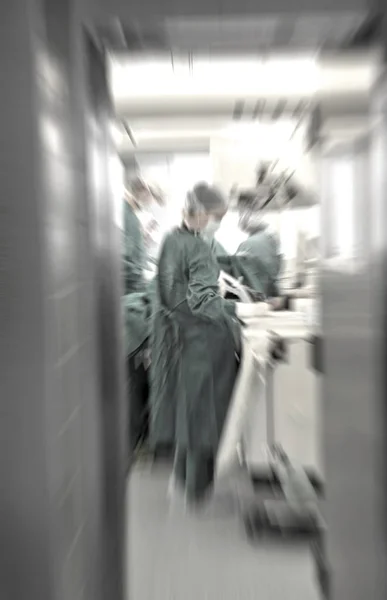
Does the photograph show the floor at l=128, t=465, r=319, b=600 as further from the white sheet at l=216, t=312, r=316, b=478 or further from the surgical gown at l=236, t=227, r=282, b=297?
the surgical gown at l=236, t=227, r=282, b=297

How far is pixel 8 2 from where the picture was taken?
902mm

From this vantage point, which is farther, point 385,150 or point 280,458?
point 280,458

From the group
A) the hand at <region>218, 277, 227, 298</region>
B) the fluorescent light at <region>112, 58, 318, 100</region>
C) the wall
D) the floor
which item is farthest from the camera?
the hand at <region>218, 277, 227, 298</region>

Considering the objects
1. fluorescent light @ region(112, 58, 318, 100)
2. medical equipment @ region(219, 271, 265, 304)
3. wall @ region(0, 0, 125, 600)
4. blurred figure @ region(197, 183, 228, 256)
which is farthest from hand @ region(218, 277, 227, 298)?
wall @ region(0, 0, 125, 600)

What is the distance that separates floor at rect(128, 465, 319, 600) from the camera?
1.93 meters

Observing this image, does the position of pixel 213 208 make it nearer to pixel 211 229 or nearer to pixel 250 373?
pixel 211 229

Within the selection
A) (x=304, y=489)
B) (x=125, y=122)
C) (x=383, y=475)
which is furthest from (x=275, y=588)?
(x=125, y=122)

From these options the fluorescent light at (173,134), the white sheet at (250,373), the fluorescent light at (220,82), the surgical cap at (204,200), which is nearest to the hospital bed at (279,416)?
the white sheet at (250,373)

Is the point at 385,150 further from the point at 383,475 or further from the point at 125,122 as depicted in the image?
the point at 125,122

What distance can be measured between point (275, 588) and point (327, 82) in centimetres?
156

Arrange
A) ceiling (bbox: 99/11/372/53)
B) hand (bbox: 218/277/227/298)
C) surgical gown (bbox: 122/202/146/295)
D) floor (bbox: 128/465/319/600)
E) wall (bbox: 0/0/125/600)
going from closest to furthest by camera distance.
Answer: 1. wall (bbox: 0/0/125/600)
2. ceiling (bbox: 99/11/372/53)
3. floor (bbox: 128/465/319/600)
4. surgical gown (bbox: 122/202/146/295)
5. hand (bbox: 218/277/227/298)

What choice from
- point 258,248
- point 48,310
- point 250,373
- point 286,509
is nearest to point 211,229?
point 258,248

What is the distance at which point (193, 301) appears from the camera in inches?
92.3

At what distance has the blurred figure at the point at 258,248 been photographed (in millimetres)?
2371
